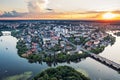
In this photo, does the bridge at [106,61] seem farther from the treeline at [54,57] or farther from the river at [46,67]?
the treeline at [54,57]

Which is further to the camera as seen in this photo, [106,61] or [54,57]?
[54,57]

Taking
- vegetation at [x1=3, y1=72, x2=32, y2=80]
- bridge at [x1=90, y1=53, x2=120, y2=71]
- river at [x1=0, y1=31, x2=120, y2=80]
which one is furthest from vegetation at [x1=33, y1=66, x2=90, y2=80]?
bridge at [x1=90, y1=53, x2=120, y2=71]

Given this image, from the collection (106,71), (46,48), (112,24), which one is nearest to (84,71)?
(106,71)

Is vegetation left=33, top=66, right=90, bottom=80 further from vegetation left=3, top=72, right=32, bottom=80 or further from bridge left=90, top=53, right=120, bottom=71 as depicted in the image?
bridge left=90, top=53, right=120, bottom=71

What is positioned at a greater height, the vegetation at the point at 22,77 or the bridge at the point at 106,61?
the vegetation at the point at 22,77

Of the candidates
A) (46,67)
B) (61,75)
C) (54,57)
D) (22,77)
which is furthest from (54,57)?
(61,75)

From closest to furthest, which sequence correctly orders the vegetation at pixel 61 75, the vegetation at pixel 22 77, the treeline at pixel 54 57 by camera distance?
1. the vegetation at pixel 61 75
2. the vegetation at pixel 22 77
3. the treeline at pixel 54 57

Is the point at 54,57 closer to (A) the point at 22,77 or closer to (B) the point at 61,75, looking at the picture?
A: (A) the point at 22,77

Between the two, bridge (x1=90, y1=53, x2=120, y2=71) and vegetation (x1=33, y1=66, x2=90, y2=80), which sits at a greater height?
vegetation (x1=33, y1=66, x2=90, y2=80)

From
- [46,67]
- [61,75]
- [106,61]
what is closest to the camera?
[61,75]

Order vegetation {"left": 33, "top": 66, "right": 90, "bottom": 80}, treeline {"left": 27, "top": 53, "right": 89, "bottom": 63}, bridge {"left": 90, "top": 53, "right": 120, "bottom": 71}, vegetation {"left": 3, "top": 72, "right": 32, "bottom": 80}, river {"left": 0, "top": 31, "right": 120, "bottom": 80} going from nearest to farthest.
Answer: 1. vegetation {"left": 33, "top": 66, "right": 90, "bottom": 80}
2. vegetation {"left": 3, "top": 72, "right": 32, "bottom": 80}
3. river {"left": 0, "top": 31, "right": 120, "bottom": 80}
4. bridge {"left": 90, "top": 53, "right": 120, "bottom": 71}
5. treeline {"left": 27, "top": 53, "right": 89, "bottom": 63}

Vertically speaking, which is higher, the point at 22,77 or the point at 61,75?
the point at 61,75

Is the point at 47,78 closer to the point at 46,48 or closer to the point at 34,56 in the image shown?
the point at 34,56

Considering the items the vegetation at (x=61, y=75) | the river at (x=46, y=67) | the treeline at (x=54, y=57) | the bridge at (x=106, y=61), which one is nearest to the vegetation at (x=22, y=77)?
the river at (x=46, y=67)
